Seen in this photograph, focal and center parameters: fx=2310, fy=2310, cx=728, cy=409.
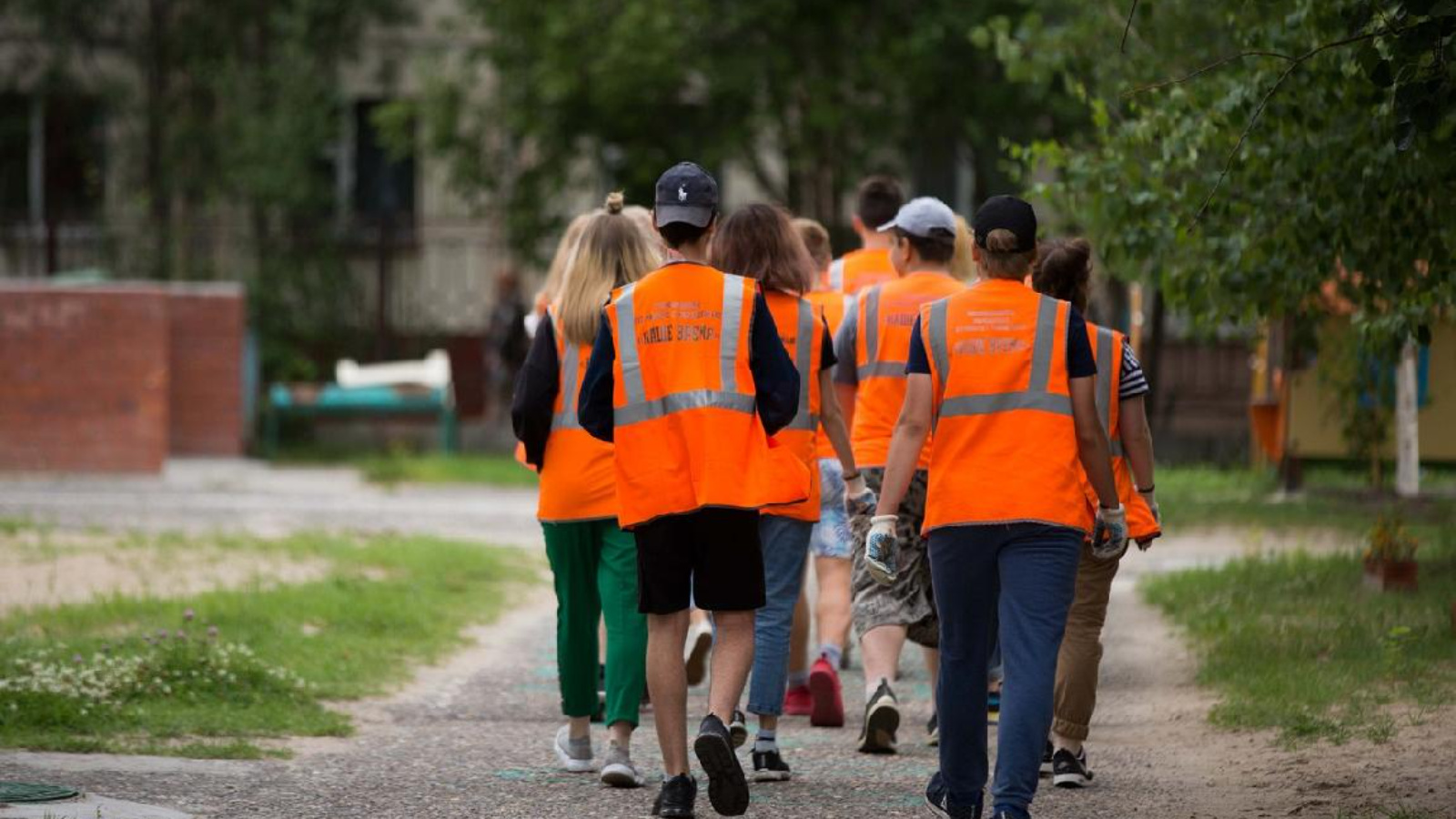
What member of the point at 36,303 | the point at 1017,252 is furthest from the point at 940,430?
the point at 36,303

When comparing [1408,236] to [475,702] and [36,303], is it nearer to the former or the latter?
[475,702]

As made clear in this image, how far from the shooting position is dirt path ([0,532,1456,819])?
6754 mm

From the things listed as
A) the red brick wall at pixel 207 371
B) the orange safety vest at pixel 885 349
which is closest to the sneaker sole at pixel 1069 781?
the orange safety vest at pixel 885 349

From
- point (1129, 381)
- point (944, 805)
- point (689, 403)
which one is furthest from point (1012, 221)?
point (944, 805)

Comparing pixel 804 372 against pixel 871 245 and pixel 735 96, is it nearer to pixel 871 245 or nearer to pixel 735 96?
pixel 871 245

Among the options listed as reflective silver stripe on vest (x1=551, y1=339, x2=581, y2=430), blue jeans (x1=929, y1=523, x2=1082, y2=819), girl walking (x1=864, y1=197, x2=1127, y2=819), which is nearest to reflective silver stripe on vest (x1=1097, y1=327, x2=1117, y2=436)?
girl walking (x1=864, y1=197, x2=1127, y2=819)

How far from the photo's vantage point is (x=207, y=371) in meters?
21.1

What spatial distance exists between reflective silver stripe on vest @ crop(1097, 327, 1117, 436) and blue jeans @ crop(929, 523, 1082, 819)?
0.47 metres

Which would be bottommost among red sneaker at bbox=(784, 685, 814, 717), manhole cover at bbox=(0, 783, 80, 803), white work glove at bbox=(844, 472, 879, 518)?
red sneaker at bbox=(784, 685, 814, 717)

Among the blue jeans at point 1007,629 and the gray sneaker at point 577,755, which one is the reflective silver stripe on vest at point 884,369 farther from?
the blue jeans at point 1007,629

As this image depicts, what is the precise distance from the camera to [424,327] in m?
25.3

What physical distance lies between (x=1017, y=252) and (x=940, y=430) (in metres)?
0.55

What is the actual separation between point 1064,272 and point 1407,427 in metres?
8.96

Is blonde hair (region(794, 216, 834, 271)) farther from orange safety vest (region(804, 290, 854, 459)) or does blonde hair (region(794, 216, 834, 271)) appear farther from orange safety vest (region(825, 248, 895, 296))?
orange safety vest (region(804, 290, 854, 459))
